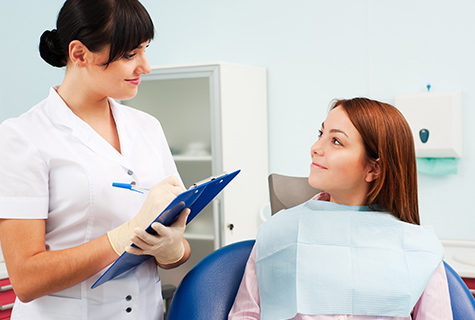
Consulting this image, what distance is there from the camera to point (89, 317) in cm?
117

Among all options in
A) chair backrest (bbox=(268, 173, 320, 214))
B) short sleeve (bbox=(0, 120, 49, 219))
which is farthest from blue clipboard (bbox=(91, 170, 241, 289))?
chair backrest (bbox=(268, 173, 320, 214))

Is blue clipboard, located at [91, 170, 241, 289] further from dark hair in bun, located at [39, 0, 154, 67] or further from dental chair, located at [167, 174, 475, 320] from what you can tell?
dark hair in bun, located at [39, 0, 154, 67]

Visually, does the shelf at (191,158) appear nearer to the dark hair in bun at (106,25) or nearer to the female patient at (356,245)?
the female patient at (356,245)

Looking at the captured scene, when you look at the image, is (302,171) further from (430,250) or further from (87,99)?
(87,99)

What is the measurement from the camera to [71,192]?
1130 millimetres

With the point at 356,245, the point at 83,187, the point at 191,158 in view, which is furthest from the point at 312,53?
the point at 83,187

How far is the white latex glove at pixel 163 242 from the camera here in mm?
1029

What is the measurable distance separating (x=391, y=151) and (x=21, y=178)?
0.92m

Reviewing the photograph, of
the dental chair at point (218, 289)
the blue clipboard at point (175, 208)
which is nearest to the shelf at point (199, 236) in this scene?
the dental chair at point (218, 289)

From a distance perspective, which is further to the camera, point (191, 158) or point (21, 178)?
point (191, 158)

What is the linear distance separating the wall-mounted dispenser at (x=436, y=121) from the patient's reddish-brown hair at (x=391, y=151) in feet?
3.97

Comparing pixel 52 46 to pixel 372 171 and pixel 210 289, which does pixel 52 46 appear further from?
pixel 372 171

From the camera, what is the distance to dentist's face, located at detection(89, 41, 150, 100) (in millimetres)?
1152

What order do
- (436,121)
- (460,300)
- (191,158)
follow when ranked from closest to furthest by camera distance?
(460,300) → (436,121) → (191,158)
